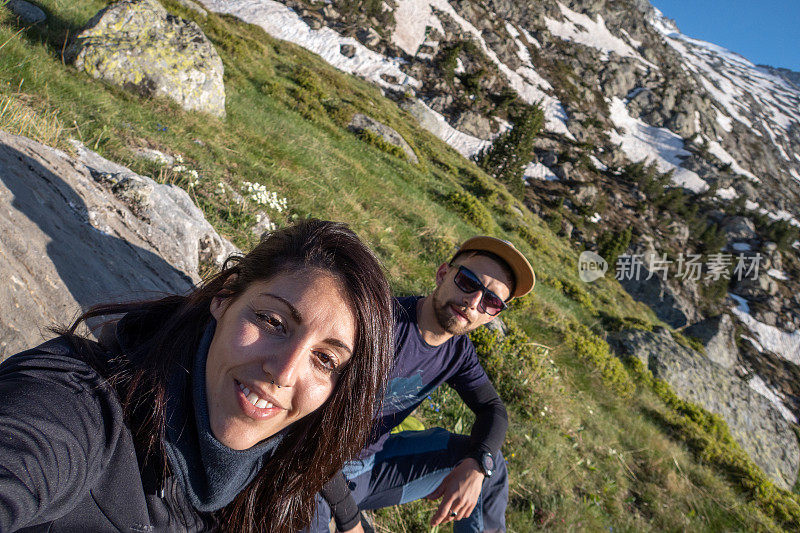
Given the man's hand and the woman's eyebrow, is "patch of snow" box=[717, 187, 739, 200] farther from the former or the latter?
the woman's eyebrow

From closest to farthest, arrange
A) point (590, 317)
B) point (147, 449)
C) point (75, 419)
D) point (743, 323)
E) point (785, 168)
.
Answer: point (75, 419) < point (147, 449) < point (590, 317) < point (743, 323) < point (785, 168)

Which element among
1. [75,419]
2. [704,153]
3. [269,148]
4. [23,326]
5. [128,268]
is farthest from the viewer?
[704,153]

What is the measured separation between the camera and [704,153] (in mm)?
79750

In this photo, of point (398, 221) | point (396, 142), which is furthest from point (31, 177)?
point (396, 142)

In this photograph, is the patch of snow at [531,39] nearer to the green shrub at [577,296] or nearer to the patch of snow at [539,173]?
the patch of snow at [539,173]

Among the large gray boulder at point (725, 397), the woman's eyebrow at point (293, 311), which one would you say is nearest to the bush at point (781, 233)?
the large gray boulder at point (725, 397)

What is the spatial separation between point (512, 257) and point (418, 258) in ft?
16.1

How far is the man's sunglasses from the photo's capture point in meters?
3.34

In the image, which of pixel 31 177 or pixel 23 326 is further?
pixel 31 177

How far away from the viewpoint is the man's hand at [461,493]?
9.18 ft

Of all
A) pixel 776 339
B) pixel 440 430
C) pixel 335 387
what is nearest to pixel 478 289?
pixel 440 430

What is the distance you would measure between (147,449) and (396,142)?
677 inches

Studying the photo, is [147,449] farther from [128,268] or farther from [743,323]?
[743,323]

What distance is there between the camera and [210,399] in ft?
4.72
